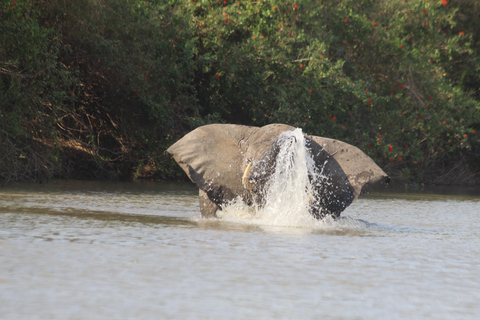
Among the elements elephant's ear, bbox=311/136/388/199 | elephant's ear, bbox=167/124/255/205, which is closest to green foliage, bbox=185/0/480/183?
elephant's ear, bbox=167/124/255/205

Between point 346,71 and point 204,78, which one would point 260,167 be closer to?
point 204,78

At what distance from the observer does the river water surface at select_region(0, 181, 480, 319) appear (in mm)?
3834

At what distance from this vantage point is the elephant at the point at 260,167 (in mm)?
8406

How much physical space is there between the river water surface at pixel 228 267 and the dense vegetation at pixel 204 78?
4.82m

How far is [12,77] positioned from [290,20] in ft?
28.4

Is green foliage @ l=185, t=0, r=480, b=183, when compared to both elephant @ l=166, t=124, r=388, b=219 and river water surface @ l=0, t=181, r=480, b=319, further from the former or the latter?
river water surface @ l=0, t=181, r=480, b=319

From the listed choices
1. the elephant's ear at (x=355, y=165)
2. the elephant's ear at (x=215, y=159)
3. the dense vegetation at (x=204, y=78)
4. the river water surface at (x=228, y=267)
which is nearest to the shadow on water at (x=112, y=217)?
the river water surface at (x=228, y=267)

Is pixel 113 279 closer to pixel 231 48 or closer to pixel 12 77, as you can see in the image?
pixel 12 77

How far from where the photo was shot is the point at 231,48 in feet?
57.7

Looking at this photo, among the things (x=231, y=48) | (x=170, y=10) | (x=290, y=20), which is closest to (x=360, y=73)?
(x=290, y=20)

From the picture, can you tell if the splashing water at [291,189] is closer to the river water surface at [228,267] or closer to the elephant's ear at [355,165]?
the river water surface at [228,267]

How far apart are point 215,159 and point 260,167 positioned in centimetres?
104

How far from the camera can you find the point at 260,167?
328 inches

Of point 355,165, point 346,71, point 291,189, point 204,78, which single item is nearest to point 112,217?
point 291,189
